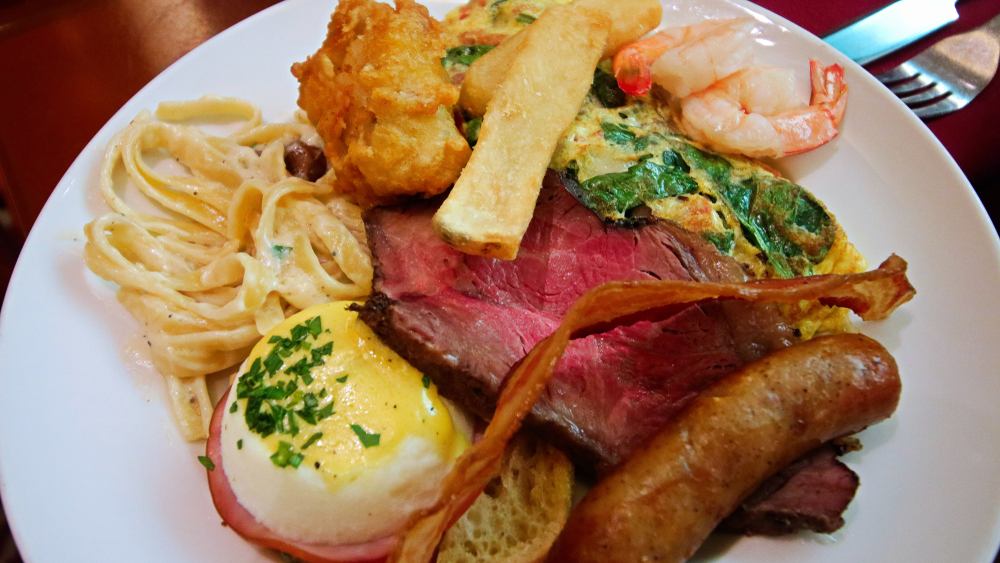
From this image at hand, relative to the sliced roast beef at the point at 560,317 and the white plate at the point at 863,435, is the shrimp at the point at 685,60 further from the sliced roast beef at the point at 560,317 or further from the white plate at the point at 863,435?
the sliced roast beef at the point at 560,317

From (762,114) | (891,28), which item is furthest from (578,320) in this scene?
(891,28)

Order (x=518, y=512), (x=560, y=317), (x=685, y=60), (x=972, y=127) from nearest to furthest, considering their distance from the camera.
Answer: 1. (x=518, y=512)
2. (x=560, y=317)
3. (x=685, y=60)
4. (x=972, y=127)

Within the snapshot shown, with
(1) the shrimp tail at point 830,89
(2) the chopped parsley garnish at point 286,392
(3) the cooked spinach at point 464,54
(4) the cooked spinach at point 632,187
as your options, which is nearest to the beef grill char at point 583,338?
(4) the cooked spinach at point 632,187

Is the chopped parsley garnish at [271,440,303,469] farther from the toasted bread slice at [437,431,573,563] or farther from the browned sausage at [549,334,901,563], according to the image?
the browned sausage at [549,334,901,563]

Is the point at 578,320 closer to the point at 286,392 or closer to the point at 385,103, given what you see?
the point at 286,392

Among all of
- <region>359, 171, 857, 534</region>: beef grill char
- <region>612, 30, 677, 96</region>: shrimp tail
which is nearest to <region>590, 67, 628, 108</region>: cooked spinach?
<region>612, 30, 677, 96</region>: shrimp tail

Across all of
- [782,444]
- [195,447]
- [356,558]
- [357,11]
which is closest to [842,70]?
[782,444]
